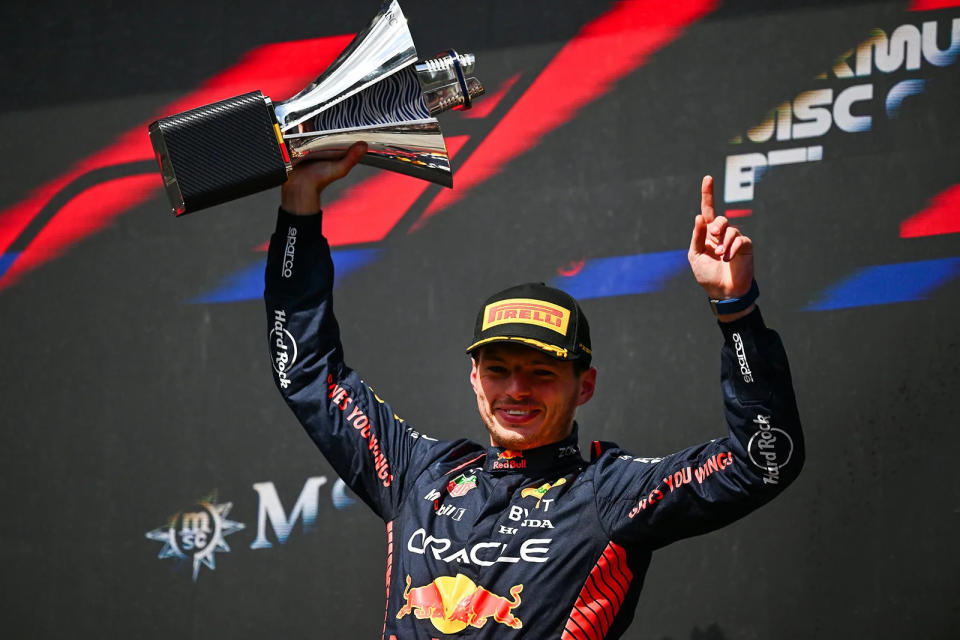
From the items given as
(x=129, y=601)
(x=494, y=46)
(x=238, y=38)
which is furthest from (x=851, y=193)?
(x=129, y=601)

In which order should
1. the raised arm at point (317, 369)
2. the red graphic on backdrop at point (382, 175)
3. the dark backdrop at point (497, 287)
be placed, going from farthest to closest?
the red graphic on backdrop at point (382, 175) < the dark backdrop at point (497, 287) < the raised arm at point (317, 369)

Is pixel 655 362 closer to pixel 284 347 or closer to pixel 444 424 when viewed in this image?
pixel 444 424

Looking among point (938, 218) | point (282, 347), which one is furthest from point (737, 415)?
point (938, 218)

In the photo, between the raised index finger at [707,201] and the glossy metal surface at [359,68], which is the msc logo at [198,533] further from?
the raised index finger at [707,201]

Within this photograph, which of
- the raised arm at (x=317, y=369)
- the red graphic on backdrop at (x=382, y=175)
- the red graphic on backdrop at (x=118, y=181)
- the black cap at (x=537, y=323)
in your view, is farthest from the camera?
the red graphic on backdrop at (x=118, y=181)

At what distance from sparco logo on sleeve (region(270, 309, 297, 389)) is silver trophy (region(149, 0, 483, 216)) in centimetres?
26

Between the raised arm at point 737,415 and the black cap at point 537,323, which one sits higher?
the black cap at point 537,323

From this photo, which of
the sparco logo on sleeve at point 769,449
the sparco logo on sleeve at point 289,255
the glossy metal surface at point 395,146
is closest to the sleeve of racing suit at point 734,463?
the sparco logo on sleeve at point 769,449

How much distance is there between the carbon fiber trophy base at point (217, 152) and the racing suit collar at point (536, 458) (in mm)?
522

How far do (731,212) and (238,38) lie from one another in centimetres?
114

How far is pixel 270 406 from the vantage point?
253 centimetres

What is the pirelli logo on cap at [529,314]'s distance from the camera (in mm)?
1770

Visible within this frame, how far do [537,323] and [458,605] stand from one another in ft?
1.33

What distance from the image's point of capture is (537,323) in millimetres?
1765
